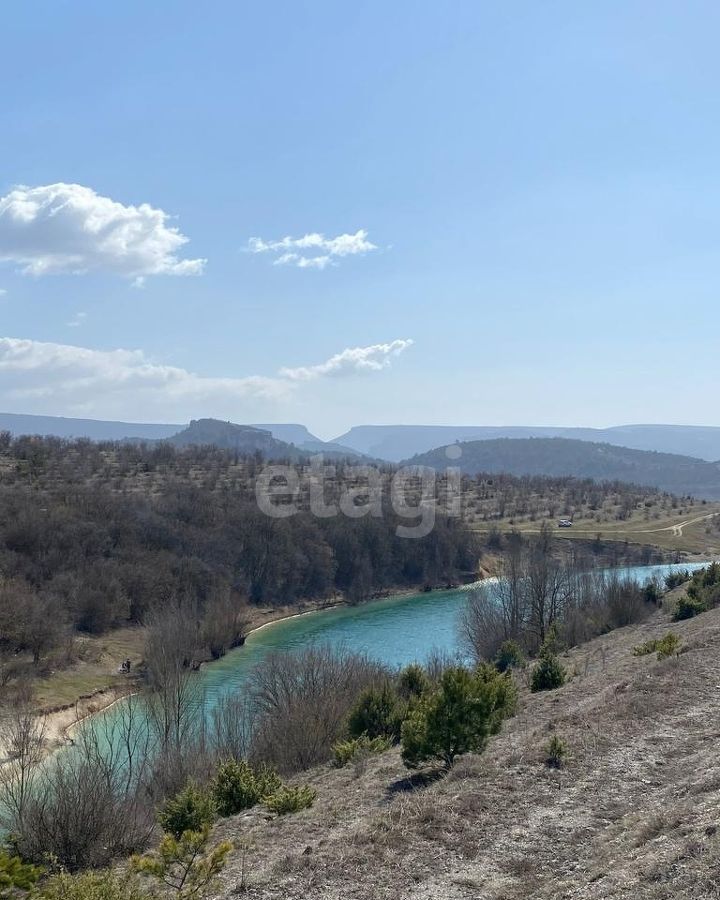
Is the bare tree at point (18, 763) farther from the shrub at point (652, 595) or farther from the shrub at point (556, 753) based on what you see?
the shrub at point (652, 595)

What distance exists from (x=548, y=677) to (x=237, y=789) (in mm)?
10377

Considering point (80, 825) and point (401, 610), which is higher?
point (80, 825)

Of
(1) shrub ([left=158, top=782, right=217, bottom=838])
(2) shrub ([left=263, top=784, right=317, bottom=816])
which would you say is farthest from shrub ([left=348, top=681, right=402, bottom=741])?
(1) shrub ([left=158, top=782, right=217, bottom=838])

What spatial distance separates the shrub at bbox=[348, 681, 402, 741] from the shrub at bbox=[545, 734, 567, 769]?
6.87 meters

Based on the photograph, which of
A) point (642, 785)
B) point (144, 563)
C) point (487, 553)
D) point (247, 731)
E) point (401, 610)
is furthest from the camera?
point (487, 553)

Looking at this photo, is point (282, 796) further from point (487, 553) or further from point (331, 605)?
point (487, 553)

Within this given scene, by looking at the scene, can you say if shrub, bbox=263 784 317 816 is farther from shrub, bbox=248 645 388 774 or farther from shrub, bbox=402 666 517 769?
shrub, bbox=248 645 388 774

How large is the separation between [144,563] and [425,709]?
52.7 m

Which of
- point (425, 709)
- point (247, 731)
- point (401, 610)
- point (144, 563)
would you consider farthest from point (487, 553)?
point (425, 709)

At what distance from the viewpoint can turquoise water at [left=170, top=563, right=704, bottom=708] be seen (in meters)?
47.8

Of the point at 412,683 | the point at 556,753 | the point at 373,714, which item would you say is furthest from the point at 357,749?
the point at 412,683

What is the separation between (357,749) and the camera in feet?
56.5

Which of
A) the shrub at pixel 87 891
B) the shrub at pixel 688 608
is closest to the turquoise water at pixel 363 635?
the shrub at pixel 688 608

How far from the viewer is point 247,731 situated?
27219mm
